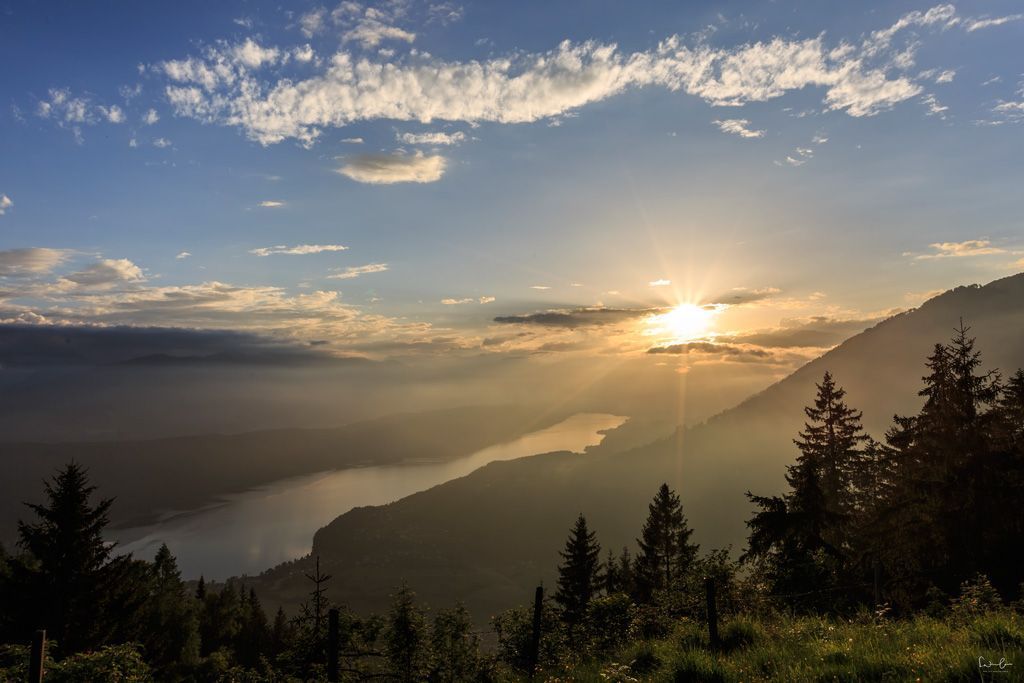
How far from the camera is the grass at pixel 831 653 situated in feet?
Result: 25.7

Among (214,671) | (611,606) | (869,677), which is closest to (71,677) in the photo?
(611,606)

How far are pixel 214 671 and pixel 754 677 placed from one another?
68577 millimetres

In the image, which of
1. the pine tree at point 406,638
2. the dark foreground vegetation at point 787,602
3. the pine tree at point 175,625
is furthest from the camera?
the pine tree at point 175,625

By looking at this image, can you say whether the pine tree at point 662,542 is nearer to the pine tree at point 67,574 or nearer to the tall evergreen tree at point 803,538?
the tall evergreen tree at point 803,538

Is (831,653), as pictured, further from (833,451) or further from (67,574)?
(67,574)

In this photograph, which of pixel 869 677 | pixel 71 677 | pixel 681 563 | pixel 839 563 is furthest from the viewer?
pixel 681 563

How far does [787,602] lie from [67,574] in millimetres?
36380

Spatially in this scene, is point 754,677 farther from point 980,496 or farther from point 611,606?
point 980,496

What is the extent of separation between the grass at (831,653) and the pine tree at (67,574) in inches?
1237

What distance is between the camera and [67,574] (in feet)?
98.6

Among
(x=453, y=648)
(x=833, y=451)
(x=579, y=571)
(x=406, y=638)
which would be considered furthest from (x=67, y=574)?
(x=833, y=451)

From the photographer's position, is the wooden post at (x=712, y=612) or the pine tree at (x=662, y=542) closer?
the wooden post at (x=712, y=612)

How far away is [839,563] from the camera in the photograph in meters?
27.5

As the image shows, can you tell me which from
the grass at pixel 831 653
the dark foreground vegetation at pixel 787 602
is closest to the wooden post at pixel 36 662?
the dark foreground vegetation at pixel 787 602
